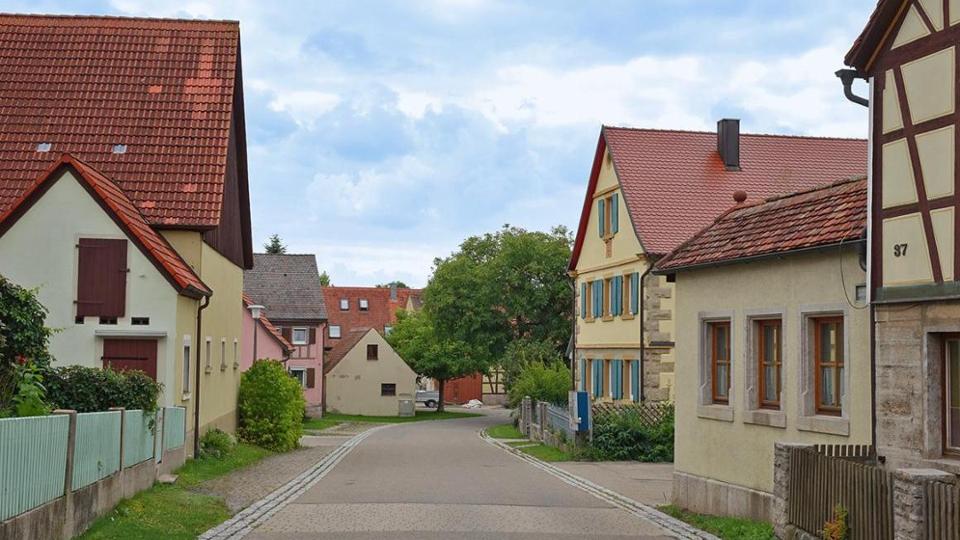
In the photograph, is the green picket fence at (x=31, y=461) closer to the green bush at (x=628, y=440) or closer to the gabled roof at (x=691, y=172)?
the green bush at (x=628, y=440)

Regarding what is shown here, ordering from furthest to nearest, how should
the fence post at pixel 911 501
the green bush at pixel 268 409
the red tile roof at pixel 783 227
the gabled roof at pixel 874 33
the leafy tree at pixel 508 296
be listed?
the leafy tree at pixel 508 296, the green bush at pixel 268 409, the red tile roof at pixel 783 227, the gabled roof at pixel 874 33, the fence post at pixel 911 501

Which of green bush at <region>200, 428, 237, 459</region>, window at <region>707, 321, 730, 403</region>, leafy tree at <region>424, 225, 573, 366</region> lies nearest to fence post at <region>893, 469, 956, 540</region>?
window at <region>707, 321, 730, 403</region>

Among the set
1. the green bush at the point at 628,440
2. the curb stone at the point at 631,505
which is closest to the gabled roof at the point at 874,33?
the curb stone at the point at 631,505

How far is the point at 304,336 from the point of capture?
71.0m

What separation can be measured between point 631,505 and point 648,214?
18.3 m

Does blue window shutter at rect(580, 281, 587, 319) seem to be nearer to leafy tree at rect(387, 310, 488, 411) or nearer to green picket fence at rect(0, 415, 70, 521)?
green picket fence at rect(0, 415, 70, 521)

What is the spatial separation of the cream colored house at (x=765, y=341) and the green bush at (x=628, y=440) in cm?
1182

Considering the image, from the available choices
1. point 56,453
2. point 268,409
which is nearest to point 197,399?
point 268,409

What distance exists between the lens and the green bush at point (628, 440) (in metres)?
30.7

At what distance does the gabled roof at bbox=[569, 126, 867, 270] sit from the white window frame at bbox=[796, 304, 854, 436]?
1982 cm

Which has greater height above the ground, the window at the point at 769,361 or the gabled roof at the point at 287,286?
the gabled roof at the point at 287,286

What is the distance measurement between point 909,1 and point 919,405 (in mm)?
4251

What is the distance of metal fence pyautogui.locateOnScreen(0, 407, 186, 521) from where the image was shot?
10547 mm

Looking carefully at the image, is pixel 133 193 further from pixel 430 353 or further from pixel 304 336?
pixel 430 353
